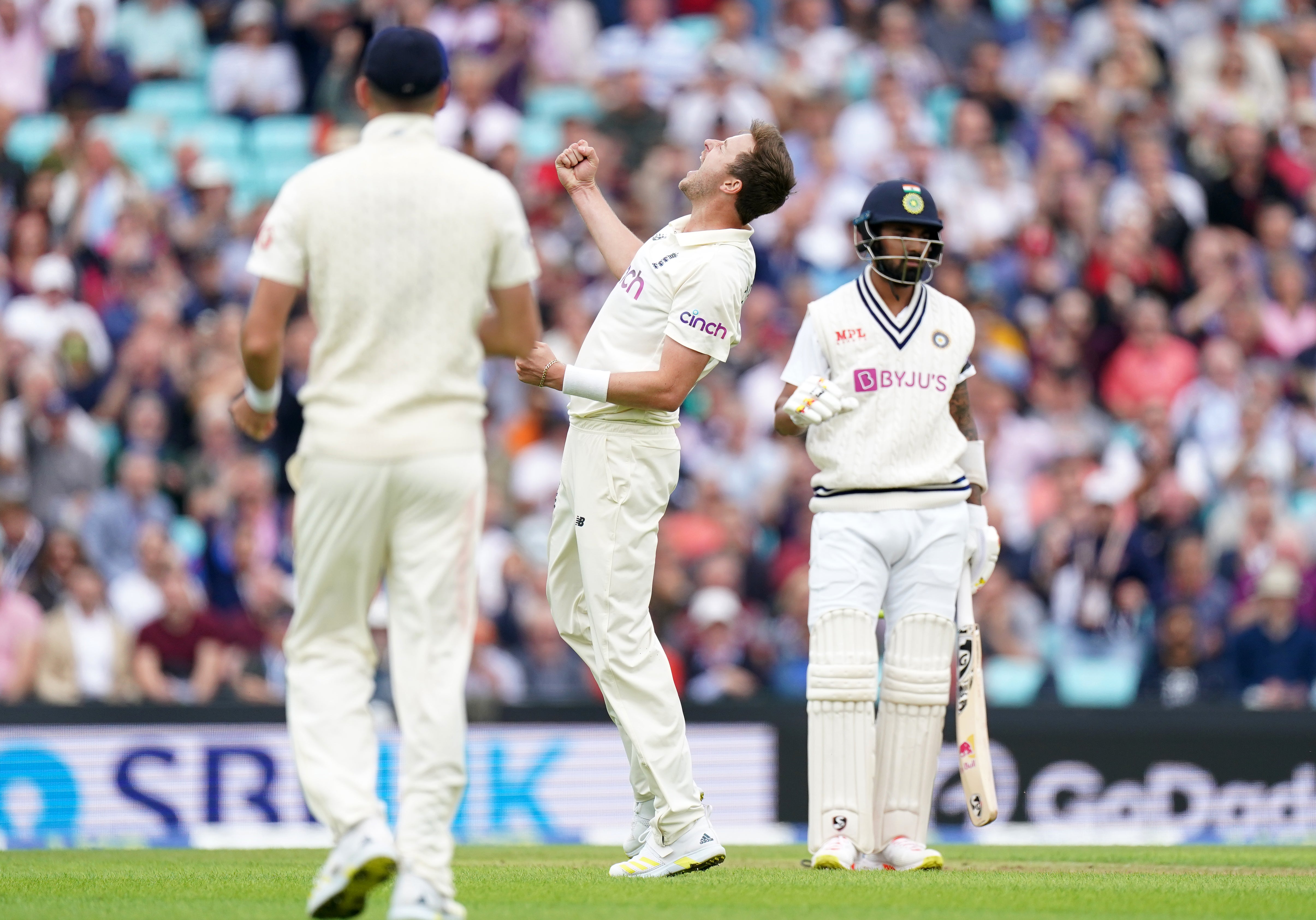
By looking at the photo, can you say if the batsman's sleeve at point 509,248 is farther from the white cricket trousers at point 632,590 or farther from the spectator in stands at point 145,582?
the spectator in stands at point 145,582

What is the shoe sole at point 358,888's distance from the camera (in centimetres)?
526

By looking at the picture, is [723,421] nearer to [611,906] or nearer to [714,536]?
[714,536]

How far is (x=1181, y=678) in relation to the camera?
12883mm

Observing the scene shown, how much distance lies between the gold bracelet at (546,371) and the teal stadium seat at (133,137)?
11041 mm

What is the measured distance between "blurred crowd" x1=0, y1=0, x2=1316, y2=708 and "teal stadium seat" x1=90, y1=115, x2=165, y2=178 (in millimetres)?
225

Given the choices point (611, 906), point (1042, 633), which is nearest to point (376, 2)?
point (1042, 633)

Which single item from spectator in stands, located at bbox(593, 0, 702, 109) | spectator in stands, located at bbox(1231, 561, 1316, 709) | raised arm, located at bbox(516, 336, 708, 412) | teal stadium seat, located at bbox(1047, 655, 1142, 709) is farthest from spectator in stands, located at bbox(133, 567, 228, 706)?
spectator in stands, located at bbox(593, 0, 702, 109)

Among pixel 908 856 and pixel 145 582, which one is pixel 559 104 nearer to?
pixel 145 582

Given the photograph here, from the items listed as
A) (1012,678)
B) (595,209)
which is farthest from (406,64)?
(1012,678)

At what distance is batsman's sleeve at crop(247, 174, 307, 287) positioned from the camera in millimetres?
5426

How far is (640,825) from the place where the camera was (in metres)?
7.50

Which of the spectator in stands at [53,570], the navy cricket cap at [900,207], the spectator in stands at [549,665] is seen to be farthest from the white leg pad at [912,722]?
the spectator in stands at [53,570]

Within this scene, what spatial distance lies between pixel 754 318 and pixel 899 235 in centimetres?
762

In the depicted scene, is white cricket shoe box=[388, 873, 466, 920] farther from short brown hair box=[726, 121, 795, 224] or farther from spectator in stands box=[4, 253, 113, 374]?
spectator in stands box=[4, 253, 113, 374]
